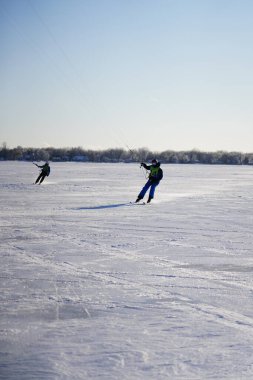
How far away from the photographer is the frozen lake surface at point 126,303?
2621mm

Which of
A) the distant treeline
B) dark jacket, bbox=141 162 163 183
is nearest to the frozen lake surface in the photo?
dark jacket, bbox=141 162 163 183

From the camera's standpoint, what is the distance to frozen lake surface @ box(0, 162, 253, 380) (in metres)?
2.62

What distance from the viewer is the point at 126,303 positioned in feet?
12.4

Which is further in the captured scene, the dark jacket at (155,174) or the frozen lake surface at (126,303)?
the dark jacket at (155,174)

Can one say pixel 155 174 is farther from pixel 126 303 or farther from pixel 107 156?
pixel 107 156

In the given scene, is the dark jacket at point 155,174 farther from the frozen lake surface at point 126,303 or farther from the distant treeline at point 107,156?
the distant treeline at point 107,156

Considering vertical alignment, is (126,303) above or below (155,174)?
below

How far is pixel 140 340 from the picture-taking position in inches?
117

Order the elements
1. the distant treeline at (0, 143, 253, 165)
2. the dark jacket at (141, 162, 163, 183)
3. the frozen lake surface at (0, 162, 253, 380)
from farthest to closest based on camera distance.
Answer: the distant treeline at (0, 143, 253, 165) < the dark jacket at (141, 162, 163, 183) < the frozen lake surface at (0, 162, 253, 380)

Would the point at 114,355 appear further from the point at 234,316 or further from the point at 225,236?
the point at 225,236

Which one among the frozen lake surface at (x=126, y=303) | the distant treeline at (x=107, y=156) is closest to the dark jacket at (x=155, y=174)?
the frozen lake surface at (x=126, y=303)

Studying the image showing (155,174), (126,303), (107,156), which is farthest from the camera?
(107,156)

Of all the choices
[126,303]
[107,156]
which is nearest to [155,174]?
[126,303]

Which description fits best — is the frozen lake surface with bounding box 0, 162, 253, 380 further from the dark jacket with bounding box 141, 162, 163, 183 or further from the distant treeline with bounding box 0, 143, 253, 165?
the distant treeline with bounding box 0, 143, 253, 165
